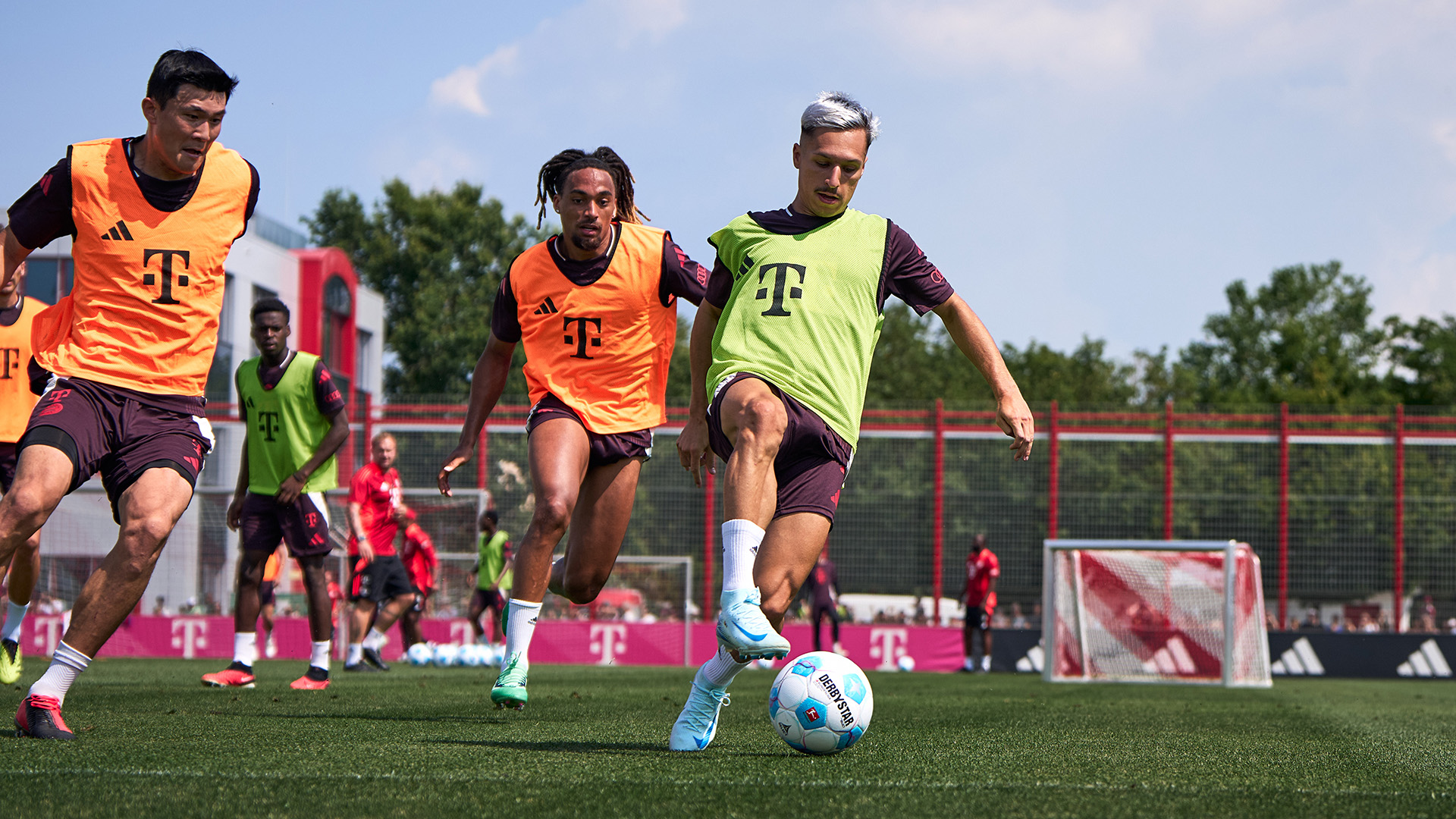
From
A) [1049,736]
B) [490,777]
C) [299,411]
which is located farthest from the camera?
[299,411]

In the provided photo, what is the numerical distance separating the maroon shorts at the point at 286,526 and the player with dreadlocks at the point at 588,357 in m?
2.79

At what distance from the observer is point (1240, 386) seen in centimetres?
5806

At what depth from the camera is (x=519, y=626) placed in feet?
18.3

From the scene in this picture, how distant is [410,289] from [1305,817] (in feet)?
186

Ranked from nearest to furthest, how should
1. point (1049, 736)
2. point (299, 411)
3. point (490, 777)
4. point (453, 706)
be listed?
point (490, 777) → point (1049, 736) → point (453, 706) → point (299, 411)

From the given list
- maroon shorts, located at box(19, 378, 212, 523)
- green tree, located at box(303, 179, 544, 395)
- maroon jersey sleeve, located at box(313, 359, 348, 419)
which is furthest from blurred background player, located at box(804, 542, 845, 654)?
green tree, located at box(303, 179, 544, 395)

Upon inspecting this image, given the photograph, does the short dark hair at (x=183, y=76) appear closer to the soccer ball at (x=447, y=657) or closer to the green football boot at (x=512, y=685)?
the green football boot at (x=512, y=685)

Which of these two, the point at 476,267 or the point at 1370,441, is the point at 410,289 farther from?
the point at 1370,441

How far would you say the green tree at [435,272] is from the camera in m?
54.4

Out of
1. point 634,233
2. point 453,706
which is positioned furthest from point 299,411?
point 634,233

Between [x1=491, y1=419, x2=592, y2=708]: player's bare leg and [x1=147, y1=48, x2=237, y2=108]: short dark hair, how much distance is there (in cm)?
183

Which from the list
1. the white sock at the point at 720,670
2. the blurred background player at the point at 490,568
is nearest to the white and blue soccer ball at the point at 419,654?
the blurred background player at the point at 490,568

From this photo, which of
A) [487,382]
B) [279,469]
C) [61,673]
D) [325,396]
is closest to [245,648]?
[279,469]

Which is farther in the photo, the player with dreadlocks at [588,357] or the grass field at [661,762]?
the player with dreadlocks at [588,357]
